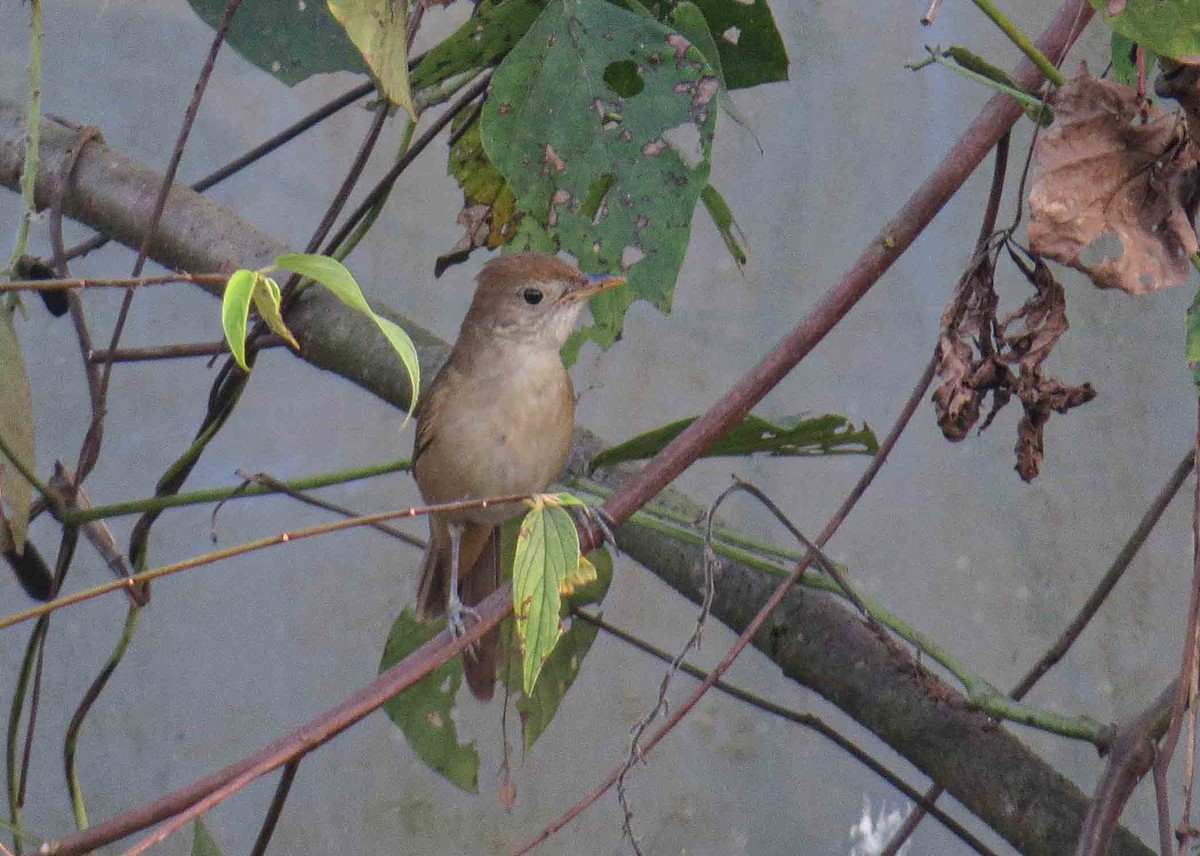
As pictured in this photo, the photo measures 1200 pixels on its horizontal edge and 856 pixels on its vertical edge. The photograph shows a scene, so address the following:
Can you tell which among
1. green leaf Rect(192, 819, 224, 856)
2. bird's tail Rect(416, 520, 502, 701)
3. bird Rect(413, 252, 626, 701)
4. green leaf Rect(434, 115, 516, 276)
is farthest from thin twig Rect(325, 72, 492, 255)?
green leaf Rect(192, 819, 224, 856)

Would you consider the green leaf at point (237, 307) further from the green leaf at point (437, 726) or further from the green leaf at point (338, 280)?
the green leaf at point (437, 726)

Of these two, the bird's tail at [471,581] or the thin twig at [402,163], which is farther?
the bird's tail at [471,581]

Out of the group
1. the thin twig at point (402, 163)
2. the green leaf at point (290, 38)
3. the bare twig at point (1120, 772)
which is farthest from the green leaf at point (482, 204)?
→ the bare twig at point (1120, 772)

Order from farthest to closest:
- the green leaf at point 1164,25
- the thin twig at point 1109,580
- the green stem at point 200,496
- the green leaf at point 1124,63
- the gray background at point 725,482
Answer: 1. the gray background at point 725,482
2. the thin twig at point 1109,580
3. the green stem at point 200,496
4. the green leaf at point 1124,63
5. the green leaf at point 1164,25

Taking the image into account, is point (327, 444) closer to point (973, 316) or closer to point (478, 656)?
point (478, 656)

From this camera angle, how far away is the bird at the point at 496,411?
2.22 metres

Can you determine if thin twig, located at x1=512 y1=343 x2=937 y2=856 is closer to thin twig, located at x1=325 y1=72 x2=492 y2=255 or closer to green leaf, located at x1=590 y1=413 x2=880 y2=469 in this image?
green leaf, located at x1=590 y1=413 x2=880 y2=469

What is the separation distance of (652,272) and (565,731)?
273 centimetres

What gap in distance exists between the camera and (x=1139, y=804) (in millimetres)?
3881

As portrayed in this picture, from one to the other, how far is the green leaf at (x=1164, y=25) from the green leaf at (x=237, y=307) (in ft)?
2.22

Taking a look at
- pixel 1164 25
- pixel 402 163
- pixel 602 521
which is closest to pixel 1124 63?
pixel 1164 25

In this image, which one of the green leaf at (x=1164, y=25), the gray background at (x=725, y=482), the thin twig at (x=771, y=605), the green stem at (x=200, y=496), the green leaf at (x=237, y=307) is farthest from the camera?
the gray background at (x=725, y=482)

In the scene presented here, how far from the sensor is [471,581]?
2521 mm

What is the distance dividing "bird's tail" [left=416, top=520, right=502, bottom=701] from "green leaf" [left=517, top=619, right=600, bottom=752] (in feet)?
0.42
